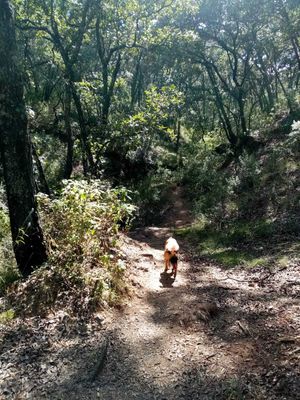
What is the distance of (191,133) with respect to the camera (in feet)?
111

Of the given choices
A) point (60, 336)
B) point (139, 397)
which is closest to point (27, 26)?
point (60, 336)

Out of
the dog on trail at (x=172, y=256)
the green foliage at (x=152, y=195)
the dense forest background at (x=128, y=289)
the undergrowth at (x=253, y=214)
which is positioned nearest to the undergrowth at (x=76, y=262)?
the dense forest background at (x=128, y=289)

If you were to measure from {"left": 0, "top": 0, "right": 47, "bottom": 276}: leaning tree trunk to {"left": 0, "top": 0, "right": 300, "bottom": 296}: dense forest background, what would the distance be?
2cm

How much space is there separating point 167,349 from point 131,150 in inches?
501

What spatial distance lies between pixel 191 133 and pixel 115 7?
1984cm

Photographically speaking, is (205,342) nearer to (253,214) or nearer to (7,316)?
(7,316)

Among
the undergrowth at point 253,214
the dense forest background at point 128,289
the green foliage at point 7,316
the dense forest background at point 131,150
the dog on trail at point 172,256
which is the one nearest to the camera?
the dense forest background at point 128,289

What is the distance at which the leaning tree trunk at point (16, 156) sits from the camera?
5383mm

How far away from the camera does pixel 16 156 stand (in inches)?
222

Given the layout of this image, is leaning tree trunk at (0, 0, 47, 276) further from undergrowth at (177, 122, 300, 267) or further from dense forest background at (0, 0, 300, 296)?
undergrowth at (177, 122, 300, 267)

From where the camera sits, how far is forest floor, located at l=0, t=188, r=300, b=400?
375cm

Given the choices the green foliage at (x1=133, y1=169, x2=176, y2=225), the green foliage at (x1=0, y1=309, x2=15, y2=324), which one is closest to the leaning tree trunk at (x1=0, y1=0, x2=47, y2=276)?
the green foliage at (x1=0, y1=309, x2=15, y2=324)

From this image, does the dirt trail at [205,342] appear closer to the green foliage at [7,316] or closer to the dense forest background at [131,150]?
the dense forest background at [131,150]

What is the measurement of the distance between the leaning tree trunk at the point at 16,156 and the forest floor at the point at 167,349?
1313mm
